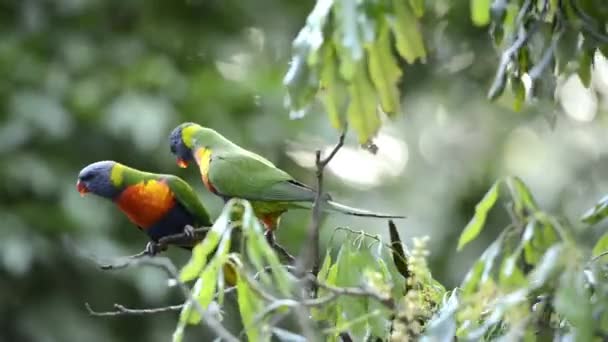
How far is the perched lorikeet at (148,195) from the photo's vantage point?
2.32m

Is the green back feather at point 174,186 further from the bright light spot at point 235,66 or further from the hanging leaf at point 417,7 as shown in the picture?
the bright light spot at point 235,66

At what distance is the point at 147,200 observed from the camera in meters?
2.35

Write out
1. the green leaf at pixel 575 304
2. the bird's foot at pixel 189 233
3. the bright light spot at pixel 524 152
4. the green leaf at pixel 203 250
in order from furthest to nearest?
the bright light spot at pixel 524 152, the bird's foot at pixel 189 233, the green leaf at pixel 203 250, the green leaf at pixel 575 304

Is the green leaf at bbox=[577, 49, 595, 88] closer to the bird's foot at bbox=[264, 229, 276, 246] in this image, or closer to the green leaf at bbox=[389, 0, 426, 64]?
the green leaf at bbox=[389, 0, 426, 64]

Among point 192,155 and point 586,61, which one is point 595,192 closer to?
point 192,155

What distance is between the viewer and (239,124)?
3.97 m

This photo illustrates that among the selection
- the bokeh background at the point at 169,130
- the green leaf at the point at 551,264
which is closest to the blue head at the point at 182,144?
the green leaf at the point at 551,264

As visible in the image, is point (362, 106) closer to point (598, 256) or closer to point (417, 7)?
point (417, 7)

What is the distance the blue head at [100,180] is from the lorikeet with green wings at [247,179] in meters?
0.18

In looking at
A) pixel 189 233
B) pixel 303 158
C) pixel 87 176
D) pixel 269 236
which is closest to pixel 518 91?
pixel 269 236

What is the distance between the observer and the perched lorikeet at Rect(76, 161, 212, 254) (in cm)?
232

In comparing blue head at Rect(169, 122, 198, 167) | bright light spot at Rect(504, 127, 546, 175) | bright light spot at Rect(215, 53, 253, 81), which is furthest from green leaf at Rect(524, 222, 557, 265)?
bright light spot at Rect(215, 53, 253, 81)

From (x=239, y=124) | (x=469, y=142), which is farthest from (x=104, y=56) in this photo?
(x=469, y=142)

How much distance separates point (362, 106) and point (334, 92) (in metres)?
0.04
